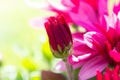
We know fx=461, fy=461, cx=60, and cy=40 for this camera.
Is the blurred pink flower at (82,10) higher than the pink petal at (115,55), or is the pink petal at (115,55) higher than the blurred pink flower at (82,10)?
the blurred pink flower at (82,10)

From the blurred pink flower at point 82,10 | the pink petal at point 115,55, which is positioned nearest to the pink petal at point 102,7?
the blurred pink flower at point 82,10

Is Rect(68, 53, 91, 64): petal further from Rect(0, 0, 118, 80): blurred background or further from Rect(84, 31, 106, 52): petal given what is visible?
Rect(0, 0, 118, 80): blurred background

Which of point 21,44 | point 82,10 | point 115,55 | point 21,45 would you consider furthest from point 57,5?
point 21,44

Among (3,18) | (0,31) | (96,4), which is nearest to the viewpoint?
(96,4)

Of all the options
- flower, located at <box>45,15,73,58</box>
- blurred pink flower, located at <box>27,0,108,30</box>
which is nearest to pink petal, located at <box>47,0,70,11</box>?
blurred pink flower, located at <box>27,0,108,30</box>

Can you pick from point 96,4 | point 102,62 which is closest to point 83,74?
point 102,62

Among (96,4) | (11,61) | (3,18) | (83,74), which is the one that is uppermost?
(3,18)

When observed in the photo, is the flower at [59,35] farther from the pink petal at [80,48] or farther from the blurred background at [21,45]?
the blurred background at [21,45]

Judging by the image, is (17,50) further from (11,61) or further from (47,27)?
(11,61)
